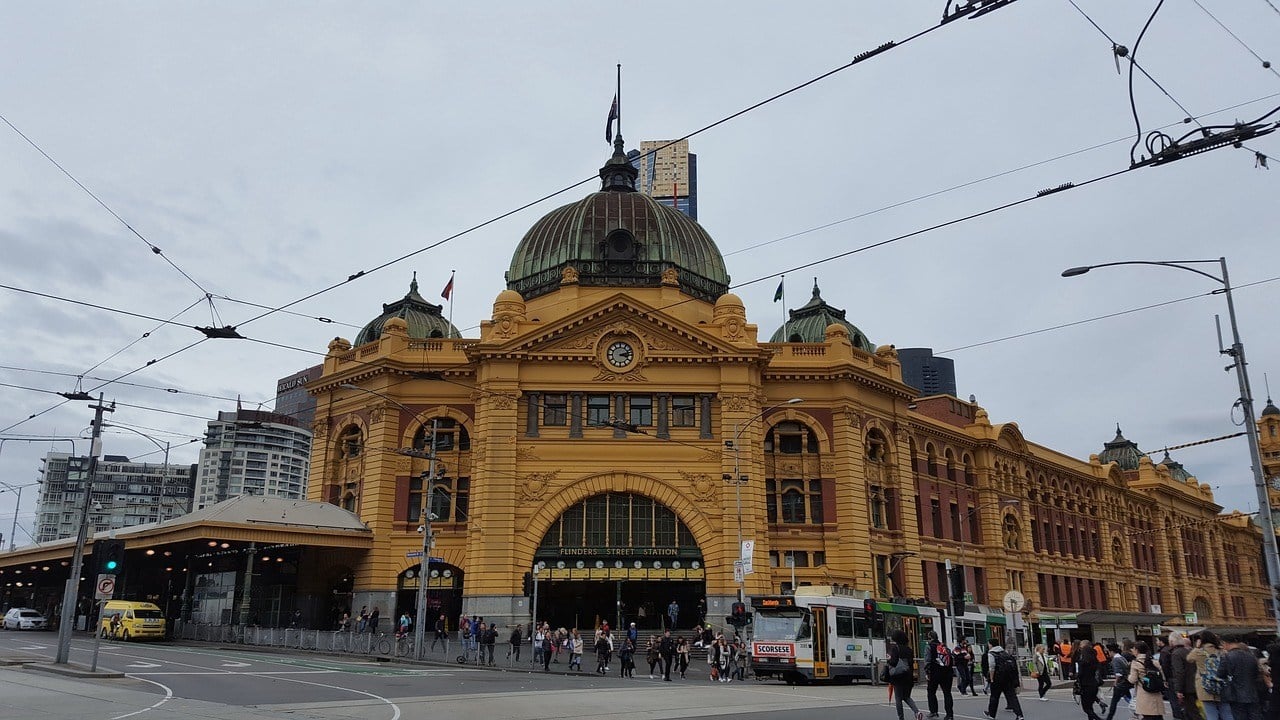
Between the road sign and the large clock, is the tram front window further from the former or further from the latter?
the road sign

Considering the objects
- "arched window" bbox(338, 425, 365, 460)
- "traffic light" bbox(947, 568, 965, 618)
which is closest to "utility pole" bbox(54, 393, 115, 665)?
"arched window" bbox(338, 425, 365, 460)

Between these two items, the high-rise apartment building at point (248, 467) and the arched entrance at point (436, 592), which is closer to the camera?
the arched entrance at point (436, 592)

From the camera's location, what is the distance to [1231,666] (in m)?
14.0

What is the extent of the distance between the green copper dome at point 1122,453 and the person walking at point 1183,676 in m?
90.2

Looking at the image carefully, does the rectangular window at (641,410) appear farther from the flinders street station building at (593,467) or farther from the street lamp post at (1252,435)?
the street lamp post at (1252,435)

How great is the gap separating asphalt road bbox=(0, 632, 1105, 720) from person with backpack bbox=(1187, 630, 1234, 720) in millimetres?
7100

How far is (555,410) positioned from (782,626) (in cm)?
2110

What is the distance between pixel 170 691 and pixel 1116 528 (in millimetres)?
81966

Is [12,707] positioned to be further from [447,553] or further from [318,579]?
[318,579]

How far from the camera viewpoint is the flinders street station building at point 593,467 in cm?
4944

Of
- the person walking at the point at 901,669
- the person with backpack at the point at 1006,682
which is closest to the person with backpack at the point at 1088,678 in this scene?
the person with backpack at the point at 1006,682

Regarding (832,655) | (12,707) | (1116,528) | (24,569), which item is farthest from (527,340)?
(1116,528)

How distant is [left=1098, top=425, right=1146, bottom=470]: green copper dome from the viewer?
99.4 metres

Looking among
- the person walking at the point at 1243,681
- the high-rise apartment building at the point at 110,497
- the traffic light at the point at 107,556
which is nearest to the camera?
the person walking at the point at 1243,681
